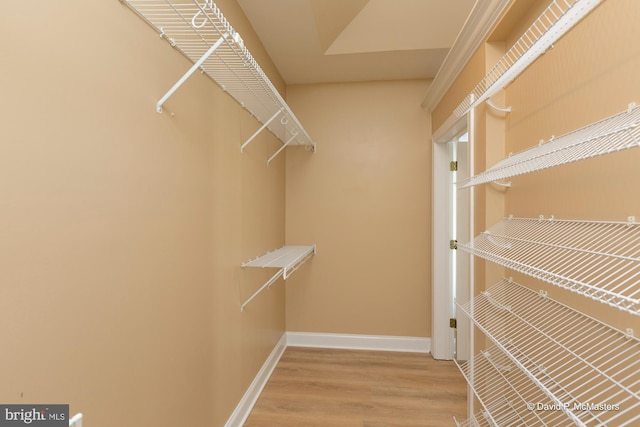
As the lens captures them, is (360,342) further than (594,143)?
Yes

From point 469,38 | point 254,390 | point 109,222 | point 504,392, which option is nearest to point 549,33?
point 469,38

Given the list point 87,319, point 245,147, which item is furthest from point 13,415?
point 245,147

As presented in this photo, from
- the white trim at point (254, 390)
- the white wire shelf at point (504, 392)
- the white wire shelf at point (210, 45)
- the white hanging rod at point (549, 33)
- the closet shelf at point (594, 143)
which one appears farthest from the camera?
the white trim at point (254, 390)

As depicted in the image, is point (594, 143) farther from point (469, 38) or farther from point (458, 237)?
point (458, 237)

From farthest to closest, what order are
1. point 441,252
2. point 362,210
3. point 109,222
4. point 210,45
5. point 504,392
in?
point 362,210 < point 441,252 < point 504,392 < point 210,45 < point 109,222

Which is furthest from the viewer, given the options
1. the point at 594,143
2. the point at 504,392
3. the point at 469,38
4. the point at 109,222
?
the point at 469,38

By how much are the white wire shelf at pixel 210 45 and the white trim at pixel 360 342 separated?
79.4 inches

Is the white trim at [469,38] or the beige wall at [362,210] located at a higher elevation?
the white trim at [469,38]

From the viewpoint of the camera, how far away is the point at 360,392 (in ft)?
7.32

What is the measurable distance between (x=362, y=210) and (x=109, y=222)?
2.30 m

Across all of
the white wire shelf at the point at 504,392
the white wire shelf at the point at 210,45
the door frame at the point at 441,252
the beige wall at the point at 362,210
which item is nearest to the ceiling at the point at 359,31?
the beige wall at the point at 362,210

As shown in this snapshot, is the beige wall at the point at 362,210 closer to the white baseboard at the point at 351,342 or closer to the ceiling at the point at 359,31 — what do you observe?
the white baseboard at the point at 351,342

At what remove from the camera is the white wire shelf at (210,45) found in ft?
3.14

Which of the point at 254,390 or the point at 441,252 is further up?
the point at 441,252
